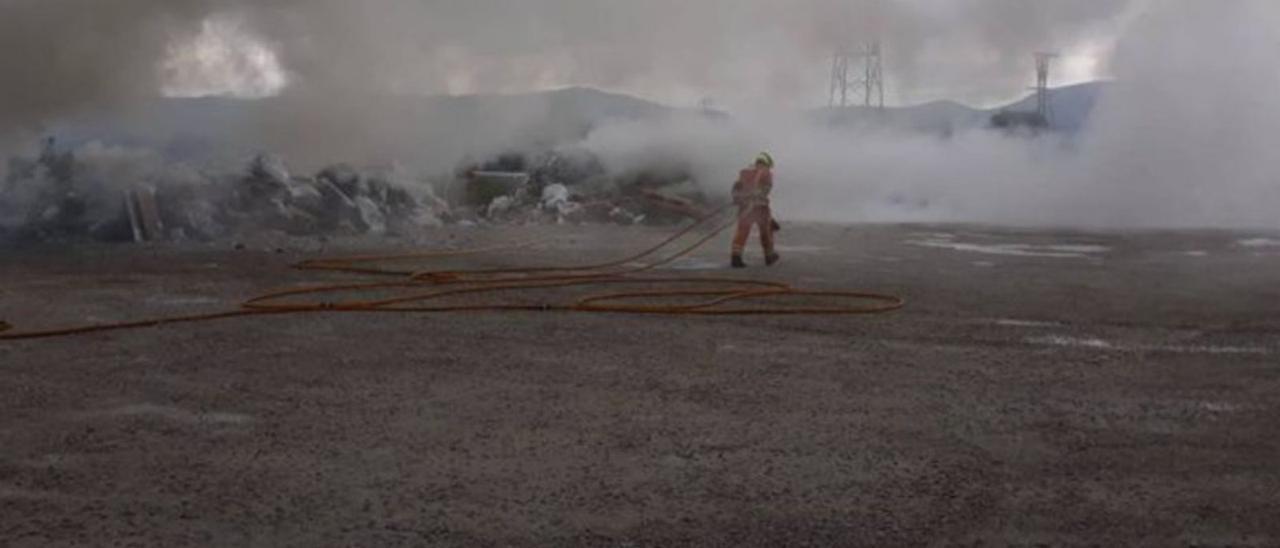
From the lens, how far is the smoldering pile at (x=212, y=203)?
18.7 metres

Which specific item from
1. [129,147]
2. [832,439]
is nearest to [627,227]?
[129,147]

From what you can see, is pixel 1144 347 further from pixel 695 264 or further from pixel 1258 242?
pixel 1258 242

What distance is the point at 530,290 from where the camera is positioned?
40.6 feet

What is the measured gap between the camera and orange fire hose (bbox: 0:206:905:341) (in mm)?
10422

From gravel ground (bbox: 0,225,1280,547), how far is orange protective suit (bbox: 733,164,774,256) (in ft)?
12.4

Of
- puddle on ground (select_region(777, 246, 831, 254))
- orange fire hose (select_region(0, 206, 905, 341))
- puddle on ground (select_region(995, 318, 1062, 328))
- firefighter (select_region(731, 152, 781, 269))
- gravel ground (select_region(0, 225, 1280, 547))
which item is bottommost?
gravel ground (select_region(0, 225, 1280, 547))

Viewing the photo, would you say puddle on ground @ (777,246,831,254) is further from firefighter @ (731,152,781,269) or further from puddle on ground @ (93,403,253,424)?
puddle on ground @ (93,403,253,424)

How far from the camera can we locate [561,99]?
3366 cm

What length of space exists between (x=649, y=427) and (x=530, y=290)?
6.32 meters

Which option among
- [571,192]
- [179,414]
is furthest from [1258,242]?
[179,414]

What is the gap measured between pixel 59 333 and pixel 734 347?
479cm

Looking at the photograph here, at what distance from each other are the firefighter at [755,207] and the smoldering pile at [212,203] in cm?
773

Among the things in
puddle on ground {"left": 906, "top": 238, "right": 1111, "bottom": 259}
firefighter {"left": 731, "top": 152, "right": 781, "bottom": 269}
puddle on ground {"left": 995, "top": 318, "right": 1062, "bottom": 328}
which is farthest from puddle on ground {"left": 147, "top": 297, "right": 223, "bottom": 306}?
puddle on ground {"left": 906, "top": 238, "right": 1111, "bottom": 259}

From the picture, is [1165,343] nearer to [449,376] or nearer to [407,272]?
[449,376]
